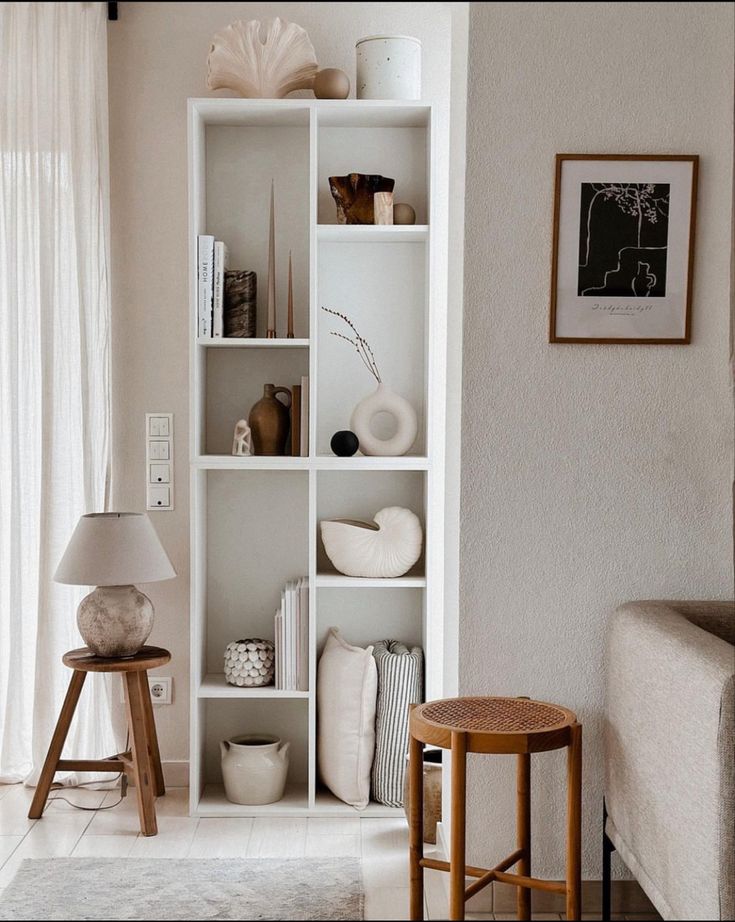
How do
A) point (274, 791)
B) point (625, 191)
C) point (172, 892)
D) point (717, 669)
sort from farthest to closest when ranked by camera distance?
point (274, 791)
point (172, 892)
point (625, 191)
point (717, 669)

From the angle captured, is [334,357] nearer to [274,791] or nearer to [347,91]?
[347,91]

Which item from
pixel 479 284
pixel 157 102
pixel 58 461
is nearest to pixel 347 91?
pixel 157 102

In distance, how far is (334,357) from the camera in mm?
3312

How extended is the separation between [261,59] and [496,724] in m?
2.04

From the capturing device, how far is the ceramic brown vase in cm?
312

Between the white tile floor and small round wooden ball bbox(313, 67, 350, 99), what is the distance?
7.10 feet

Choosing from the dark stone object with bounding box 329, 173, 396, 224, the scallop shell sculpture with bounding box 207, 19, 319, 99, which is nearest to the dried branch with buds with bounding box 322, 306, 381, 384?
the dark stone object with bounding box 329, 173, 396, 224

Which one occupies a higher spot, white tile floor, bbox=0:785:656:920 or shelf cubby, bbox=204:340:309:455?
shelf cubby, bbox=204:340:309:455

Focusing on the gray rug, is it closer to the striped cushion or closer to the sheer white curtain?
the striped cushion

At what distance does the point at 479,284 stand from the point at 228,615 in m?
1.48

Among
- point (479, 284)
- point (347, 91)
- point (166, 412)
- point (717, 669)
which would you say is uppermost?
point (347, 91)

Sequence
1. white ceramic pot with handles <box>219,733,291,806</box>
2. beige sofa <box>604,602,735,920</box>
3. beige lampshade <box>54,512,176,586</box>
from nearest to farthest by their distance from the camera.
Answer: beige sofa <box>604,602,735,920</box> < beige lampshade <box>54,512,176,586</box> < white ceramic pot with handles <box>219,733,291,806</box>

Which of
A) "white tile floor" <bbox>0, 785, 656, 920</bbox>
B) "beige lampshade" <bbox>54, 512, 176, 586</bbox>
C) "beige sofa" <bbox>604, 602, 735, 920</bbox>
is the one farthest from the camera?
"beige lampshade" <bbox>54, 512, 176, 586</bbox>

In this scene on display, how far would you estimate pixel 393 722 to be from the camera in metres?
3.13
